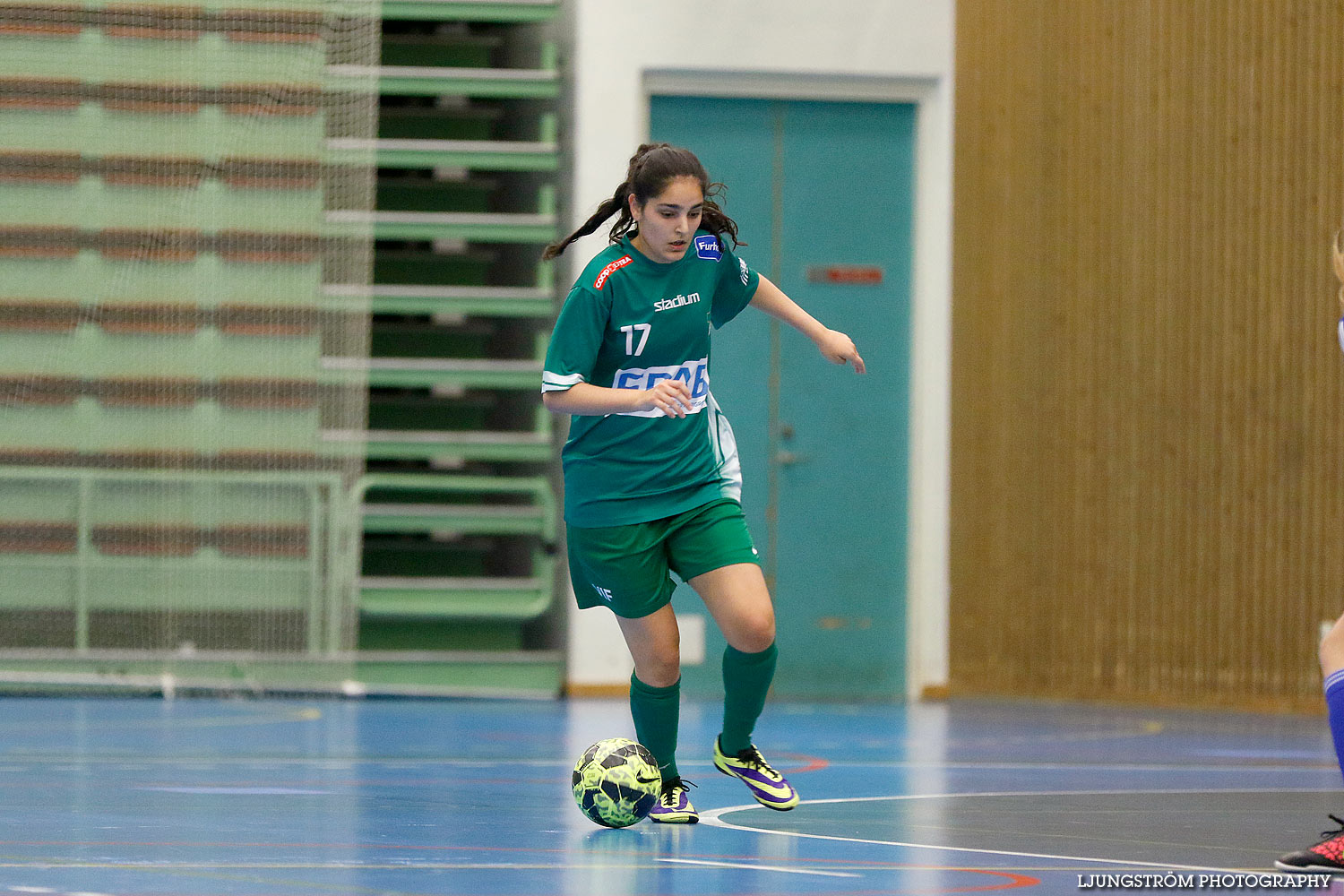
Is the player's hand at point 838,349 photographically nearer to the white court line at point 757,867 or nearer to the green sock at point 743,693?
the green sock at point 743,693

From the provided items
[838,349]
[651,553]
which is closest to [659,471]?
[651,553]

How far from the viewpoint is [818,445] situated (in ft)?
32.8

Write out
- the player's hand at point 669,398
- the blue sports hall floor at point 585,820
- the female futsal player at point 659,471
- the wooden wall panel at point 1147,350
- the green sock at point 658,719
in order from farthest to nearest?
the wooden wall panel at point 1147,350
the green sock at point 658,719
the female futsal player at point 659,471
the player's hand at point 669,398
the blue sports hall floor at point 585,820

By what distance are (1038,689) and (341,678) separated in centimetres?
429

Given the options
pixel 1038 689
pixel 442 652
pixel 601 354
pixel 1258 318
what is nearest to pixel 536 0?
pixel 442 652

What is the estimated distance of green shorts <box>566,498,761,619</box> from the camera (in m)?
4.41

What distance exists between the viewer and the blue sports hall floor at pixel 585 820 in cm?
339

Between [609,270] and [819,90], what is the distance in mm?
5985

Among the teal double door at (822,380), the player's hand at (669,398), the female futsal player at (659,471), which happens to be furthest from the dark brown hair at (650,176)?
the teal double door at (822,380)

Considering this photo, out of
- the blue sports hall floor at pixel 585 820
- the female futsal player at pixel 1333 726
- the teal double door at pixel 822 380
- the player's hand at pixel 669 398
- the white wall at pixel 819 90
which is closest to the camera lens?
the blue sports hall floor at pixel 585 820

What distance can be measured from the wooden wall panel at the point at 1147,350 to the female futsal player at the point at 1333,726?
5.72 metres

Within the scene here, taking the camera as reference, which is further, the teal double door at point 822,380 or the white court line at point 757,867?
the teal double door at point 822,380

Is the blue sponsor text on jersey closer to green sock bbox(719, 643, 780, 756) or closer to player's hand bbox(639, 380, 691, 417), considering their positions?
player's hand bbox(639, 380, 691, 417)

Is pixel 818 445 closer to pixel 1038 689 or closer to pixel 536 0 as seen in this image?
pixel 1038 689
